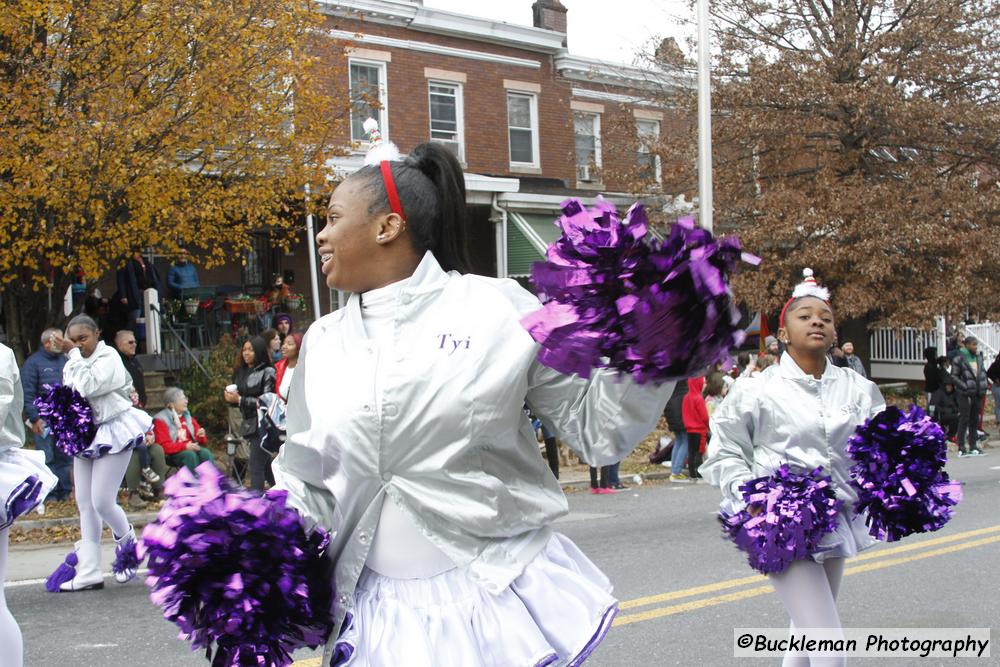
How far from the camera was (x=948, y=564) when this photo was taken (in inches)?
296

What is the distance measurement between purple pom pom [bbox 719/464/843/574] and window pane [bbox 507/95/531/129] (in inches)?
766

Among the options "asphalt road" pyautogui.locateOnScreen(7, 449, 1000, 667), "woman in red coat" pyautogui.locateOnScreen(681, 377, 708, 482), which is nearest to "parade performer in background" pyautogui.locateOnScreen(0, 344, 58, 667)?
"asphalt road" pyautogui.locateOnScreen(7, 449, 1000, 667)

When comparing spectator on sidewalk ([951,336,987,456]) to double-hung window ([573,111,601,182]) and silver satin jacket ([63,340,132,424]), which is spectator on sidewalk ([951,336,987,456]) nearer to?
double-hung window ([573,111,601,182])

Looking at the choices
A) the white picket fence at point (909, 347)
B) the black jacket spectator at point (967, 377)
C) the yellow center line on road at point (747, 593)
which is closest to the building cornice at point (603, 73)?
the black jacket spectator at point (967, 377)

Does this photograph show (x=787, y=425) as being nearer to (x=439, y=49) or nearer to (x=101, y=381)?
(x=101, y=381)

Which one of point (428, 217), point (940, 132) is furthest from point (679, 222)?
point (940, 132)

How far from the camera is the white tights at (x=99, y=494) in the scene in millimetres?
7266

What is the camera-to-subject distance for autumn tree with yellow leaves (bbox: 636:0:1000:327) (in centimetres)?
1934

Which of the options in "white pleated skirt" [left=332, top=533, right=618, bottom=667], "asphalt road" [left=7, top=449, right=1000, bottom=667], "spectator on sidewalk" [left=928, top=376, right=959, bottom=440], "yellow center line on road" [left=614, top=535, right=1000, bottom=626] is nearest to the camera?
"white pleated skirt" [left=332, top=533, right=618, bottom=667]

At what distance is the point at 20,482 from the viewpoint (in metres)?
4.63

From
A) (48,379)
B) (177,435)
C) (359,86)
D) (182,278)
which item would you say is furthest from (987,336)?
(48,379)

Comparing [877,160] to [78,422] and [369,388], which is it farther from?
[369,388]

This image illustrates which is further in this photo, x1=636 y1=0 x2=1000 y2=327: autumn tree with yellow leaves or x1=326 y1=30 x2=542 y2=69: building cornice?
x1=326 y1=30 x2=542 y2=69: building cornice

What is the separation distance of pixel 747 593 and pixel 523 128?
1751 cm
